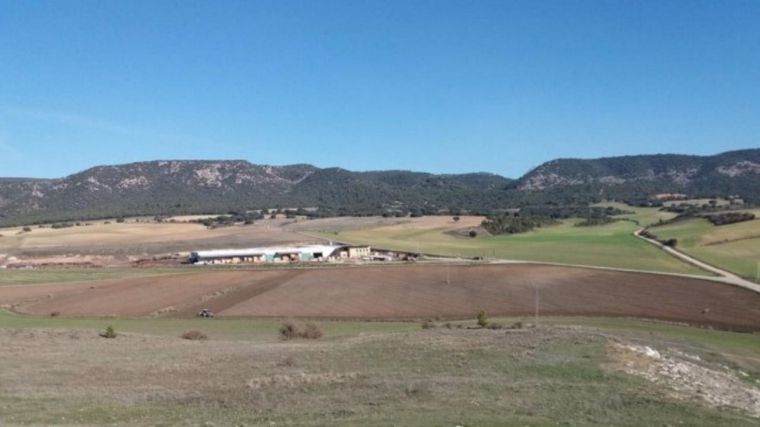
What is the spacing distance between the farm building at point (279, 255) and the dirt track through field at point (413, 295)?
2615 cm

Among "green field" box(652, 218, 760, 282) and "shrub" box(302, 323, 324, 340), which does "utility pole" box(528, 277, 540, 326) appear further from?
"green field" box(652, 218, 760, 282)

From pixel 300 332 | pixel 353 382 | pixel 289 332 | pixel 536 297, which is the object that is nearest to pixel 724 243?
pixel 536 297

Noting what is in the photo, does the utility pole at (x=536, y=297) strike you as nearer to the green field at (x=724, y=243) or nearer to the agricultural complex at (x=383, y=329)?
the agricultural complex at (x=383, y=329)

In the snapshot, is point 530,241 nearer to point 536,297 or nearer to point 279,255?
point 279,255

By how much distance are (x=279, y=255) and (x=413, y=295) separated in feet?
162

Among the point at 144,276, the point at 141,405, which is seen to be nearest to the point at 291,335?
the point at 141,405

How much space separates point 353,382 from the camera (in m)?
24.8

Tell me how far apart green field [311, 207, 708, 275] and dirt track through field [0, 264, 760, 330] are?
1065 cm

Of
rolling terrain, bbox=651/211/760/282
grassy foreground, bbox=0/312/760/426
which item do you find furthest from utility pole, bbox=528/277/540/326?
rolling terrain, bbox=651/211/760/282

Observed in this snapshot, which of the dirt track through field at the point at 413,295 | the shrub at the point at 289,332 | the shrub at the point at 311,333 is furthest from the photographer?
the dirt track through field at the point at 413,295

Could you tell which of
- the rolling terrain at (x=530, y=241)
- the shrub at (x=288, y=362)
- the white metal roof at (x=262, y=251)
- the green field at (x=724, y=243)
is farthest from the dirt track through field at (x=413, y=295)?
the white metal roof at (x=262, y=251)

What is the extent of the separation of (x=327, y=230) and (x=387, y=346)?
121353mm

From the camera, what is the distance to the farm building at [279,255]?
10938cm

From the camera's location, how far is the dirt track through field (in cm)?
5616
